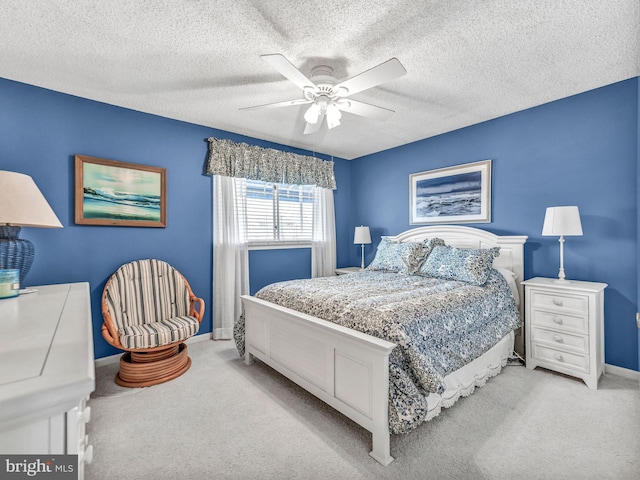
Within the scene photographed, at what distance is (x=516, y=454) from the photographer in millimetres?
1707

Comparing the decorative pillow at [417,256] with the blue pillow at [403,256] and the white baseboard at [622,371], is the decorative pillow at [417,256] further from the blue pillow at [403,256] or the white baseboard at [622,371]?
the white baseboard at [622,371]

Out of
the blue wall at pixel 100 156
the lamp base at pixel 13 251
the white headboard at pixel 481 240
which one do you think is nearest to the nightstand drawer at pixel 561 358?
the white headboard at pixel 481 240

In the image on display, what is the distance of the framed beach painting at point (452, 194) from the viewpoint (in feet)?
11.6

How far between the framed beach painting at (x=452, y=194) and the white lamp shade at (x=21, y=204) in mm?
3844

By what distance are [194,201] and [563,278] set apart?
3910 millimetres

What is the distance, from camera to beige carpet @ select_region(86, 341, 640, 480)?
1.61m

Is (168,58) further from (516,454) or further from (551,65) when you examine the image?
(516,454)

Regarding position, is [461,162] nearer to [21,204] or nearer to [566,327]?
[566,327]

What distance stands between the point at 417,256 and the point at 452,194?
99cm

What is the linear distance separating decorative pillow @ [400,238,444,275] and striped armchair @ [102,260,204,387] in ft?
7.38

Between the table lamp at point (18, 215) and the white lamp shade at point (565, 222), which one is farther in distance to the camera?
the white lamp shade at point (565, 222)

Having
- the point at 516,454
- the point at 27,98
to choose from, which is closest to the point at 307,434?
the point at 516,454

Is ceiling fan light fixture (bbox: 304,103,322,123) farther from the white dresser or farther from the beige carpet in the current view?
the beige carpet

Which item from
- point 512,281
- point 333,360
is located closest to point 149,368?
point 333,360
